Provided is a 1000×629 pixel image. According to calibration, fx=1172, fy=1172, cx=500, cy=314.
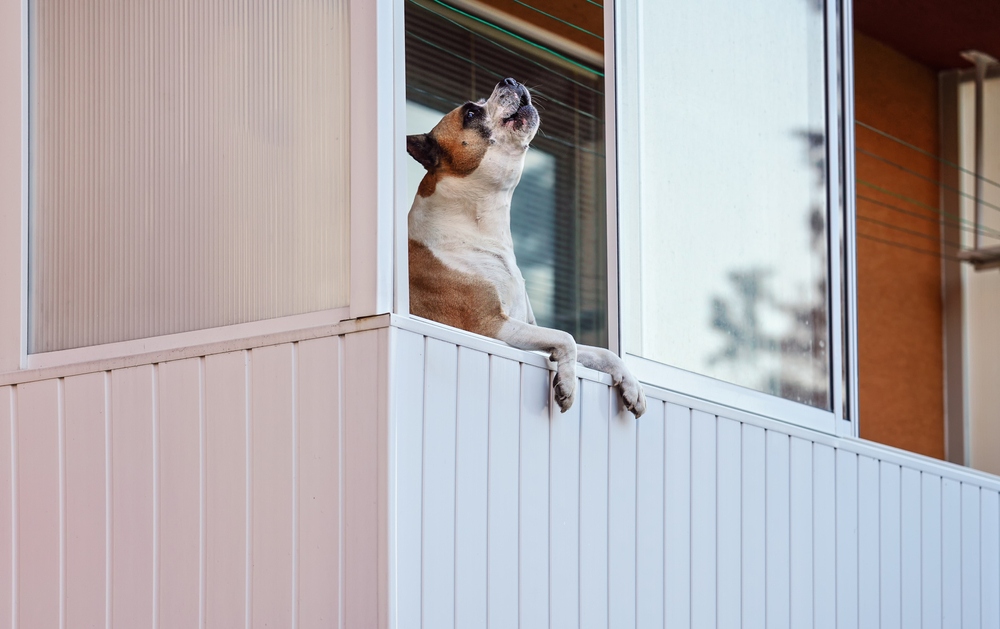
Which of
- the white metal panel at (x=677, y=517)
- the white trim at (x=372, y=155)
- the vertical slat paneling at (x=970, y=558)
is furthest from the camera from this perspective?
the vertical slat paneling at (x=970, y=558)

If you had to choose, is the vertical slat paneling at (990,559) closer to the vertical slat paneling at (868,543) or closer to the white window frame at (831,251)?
→ the vertical slat paneling at (868,543)

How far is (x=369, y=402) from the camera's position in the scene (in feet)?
9.14

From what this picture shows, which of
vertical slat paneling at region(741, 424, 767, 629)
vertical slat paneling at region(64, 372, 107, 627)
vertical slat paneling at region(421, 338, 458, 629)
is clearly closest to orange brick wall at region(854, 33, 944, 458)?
vertical slat paneling at region(741, 424, 767, 629)

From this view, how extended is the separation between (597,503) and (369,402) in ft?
3.07

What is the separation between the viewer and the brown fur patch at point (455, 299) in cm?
358

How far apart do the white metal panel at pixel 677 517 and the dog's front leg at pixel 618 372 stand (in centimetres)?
22

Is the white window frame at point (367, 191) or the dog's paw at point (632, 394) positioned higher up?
the white window frame at point (367, 191)

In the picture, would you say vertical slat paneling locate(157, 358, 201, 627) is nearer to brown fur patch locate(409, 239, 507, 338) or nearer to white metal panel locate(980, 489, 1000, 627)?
brown fur patch locate(409, 239, 507, 338)

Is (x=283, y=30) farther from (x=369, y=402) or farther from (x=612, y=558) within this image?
(x=612, y=558)

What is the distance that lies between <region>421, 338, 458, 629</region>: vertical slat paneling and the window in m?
0.98

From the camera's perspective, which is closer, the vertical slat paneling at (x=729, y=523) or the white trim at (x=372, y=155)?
the white trim at (x=372, y=155)

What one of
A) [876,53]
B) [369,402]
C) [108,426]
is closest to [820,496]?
[369,402]

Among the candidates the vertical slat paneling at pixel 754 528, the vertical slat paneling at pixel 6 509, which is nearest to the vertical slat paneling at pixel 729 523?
the vertical slat paneling at pixel 754 528

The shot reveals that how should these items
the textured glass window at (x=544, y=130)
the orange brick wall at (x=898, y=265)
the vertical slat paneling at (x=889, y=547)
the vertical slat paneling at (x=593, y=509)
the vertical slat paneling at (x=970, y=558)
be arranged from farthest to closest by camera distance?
the orange brick wall at (x=898, y=265) → the textured glass window at (x=544, y=130) → the vertical slat paneling at (x=970, y=558) → the vertical slat paneling at (x=889, y=547) → the vertical slat paneling at (x=593, y=509)
